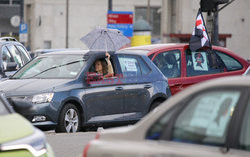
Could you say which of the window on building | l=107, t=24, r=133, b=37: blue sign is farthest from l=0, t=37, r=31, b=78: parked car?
the window on building

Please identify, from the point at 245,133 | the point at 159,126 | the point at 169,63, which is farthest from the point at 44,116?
the point at 245,133

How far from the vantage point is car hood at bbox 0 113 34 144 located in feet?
21.1

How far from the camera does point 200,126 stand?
554cm

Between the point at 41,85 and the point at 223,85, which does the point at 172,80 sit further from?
the point at 223,85

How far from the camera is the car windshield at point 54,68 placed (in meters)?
14.0

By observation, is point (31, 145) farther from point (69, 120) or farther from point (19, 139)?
point (69, 120)

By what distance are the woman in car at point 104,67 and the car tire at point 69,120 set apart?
92cm

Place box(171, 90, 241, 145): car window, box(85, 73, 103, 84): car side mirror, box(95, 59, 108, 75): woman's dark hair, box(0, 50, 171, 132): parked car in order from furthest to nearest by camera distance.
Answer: box(95, 59, 108, 75): woman's dark hair
box(85, 73, 103, 84): car side mirror
box(0, 50, 171, 132): parked car
box(171, 90, 241, 145): car window

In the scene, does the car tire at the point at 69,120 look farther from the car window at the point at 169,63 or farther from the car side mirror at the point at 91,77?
the car window at the point at 169,63

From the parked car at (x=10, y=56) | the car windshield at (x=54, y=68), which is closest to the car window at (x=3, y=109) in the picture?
the car windshield at (x=54, y=68)

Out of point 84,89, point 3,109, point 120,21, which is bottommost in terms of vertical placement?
point 84,89

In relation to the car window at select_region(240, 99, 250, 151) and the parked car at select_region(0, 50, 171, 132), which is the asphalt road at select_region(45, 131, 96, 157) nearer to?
the parked car at select_region(0, 50, 171, 132)

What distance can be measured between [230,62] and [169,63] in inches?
61.2

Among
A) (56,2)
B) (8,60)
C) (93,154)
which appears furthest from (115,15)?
(56,2)
